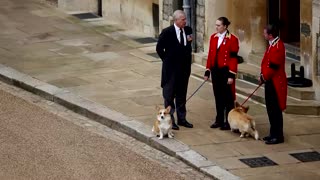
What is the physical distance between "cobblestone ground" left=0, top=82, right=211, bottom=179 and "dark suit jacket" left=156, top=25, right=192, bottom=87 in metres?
1.11

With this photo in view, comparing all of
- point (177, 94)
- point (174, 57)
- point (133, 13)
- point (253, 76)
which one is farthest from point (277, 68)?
point (133, 13)

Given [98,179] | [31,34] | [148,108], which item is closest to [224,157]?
[98,179]

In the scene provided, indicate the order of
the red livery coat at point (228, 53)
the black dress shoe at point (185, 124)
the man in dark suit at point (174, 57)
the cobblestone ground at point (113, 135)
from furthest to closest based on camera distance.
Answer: the black dress shoe at point (185, 124), the man in dark suit at point (174, 57), the red livery coat at point (228, 53), the cobblestone ground at point (113, 135)

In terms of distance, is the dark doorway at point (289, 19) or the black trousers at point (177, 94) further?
the dark doorway at point (289, 19)

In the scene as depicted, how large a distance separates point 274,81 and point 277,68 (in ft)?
0.64

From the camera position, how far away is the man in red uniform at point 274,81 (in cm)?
1486

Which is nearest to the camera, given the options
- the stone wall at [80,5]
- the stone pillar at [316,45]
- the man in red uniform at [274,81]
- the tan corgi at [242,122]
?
the man in red uniform at [274,81]

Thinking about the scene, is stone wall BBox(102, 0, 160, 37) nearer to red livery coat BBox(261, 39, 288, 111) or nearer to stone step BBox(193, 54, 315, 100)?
stone step BBox(193, 54, 315, 100)

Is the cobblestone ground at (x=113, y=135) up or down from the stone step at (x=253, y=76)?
down

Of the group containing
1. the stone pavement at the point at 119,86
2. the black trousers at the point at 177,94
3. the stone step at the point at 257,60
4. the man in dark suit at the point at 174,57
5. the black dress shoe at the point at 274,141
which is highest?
the man in dark suit at the point at 174,57

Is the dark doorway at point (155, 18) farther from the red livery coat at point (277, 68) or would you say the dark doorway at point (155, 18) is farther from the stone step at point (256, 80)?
the red livery coat at point (277, 68)

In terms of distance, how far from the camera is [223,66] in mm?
15578

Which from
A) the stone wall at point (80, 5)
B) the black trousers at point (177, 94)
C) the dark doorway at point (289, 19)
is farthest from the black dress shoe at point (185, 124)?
the stone wall at point (80, 5)

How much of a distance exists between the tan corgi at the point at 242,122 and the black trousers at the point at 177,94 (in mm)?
817
